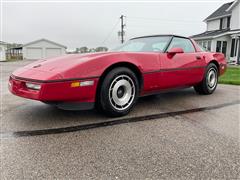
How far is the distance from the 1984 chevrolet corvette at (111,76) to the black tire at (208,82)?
0.35 metres

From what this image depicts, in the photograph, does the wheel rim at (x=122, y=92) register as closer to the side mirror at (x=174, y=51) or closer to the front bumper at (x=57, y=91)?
the front bumper at (x=57, y=91)

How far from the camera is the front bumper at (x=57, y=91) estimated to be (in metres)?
2.09

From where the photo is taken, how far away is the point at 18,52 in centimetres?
5053

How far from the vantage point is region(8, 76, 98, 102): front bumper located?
6.85 feet

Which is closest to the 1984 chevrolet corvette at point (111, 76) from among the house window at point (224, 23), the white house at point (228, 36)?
the white house at point (228, 36)

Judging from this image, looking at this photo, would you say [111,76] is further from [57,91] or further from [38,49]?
[38,49]

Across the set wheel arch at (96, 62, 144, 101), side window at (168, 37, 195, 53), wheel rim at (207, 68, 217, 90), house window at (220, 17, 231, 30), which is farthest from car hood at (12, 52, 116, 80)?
house window at (220, 17, 231, 30)

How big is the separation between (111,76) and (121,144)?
923 millimetres

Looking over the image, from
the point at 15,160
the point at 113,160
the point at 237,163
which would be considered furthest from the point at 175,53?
the point at 15,160

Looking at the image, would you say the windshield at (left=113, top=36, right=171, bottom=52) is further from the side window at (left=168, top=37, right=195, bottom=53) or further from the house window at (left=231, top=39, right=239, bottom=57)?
the house window at (left=231, top=39, right=239, bottom=57)

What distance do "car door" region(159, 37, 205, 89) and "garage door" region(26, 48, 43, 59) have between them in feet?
121

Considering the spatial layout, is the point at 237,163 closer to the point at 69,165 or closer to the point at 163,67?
the point at 69,165

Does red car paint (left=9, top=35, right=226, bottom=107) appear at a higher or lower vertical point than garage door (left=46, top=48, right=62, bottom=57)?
lower

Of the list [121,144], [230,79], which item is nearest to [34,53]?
[230,79]
